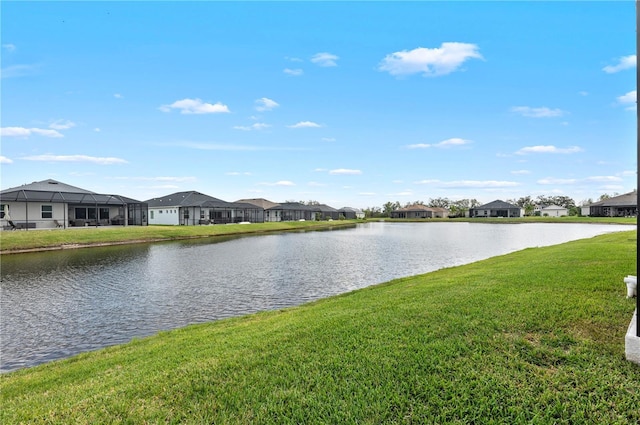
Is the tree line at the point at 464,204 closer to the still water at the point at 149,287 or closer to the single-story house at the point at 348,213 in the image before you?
the single-story house at the point at 348,213

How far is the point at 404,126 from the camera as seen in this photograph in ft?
104

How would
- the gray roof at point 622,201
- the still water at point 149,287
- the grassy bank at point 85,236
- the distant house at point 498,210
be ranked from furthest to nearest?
1. the distant house at point 498,210
2. the gray roof at point 622,201
3. the grassy bank at point 85,236
4. the still water at point 149,287

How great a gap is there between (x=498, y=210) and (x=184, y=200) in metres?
73.8

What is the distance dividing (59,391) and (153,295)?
294 inches

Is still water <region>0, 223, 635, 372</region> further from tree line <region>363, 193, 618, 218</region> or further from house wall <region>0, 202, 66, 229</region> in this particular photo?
tree line <region>363, 193, 618, 218</region>

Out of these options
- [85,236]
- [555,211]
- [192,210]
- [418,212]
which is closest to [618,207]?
[555,211]

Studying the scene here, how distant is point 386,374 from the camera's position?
3590mm

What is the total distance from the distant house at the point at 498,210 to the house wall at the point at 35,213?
85.6m

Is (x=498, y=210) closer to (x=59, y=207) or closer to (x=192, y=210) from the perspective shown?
(x=192, y=210)

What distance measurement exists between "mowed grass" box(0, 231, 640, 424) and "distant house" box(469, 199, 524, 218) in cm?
8902

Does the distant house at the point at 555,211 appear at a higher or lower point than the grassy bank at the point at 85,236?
higher

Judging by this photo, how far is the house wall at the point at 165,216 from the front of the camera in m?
45.3

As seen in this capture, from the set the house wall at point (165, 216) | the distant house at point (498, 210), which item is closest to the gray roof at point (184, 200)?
the house wall at point (165, 216)

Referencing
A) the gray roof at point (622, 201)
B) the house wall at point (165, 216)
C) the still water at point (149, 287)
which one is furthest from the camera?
the gray roof at point (622, 201)
